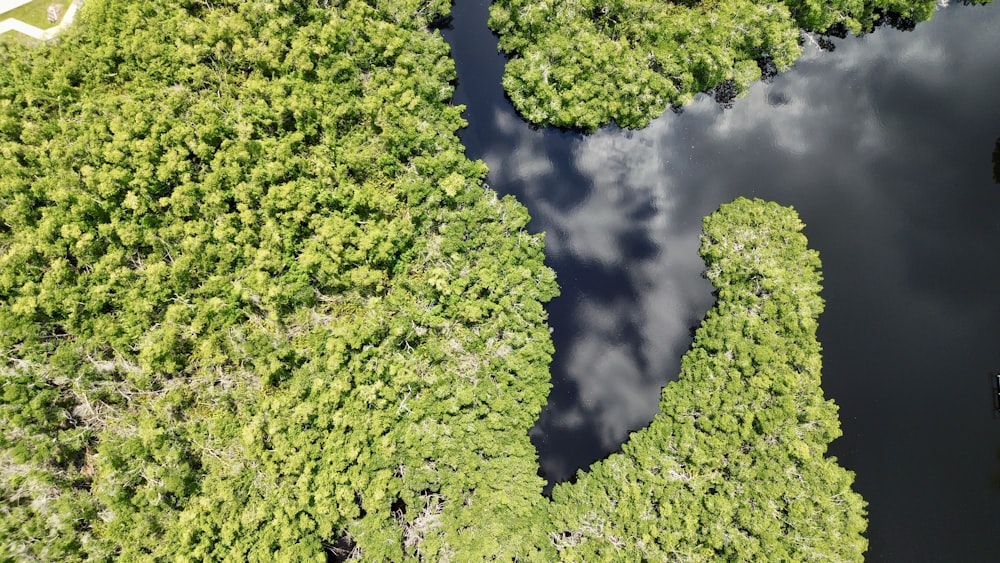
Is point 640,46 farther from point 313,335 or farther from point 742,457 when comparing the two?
point 313,335

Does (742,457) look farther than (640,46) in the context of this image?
No

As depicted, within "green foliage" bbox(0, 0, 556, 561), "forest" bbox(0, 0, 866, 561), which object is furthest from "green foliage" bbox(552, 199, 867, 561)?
"green foliage" bbox(0, 0, 556, 561)

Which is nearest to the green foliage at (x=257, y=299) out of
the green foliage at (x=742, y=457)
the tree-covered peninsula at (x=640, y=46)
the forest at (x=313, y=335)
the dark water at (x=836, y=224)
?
the forest at (x=313, y=335)

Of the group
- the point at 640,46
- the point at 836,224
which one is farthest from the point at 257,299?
the point at 836,224

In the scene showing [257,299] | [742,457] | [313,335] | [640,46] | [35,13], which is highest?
[640,46]

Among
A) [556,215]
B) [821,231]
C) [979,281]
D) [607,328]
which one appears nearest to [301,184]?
[556,215]
